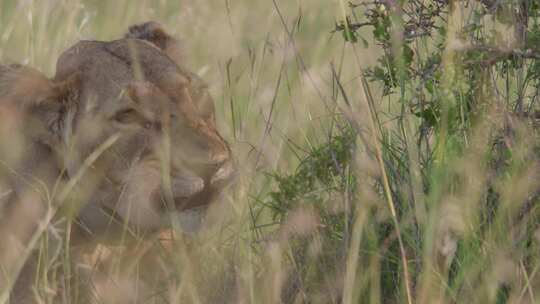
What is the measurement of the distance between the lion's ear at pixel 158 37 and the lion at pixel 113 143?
0.46 m

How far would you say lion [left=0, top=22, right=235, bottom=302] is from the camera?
3.64 m

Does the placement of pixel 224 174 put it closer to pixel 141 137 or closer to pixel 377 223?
pixel 141 137

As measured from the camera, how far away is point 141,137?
3682 mm

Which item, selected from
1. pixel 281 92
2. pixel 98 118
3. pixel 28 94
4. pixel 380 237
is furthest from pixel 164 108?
pixel 281 92

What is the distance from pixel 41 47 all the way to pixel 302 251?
3.12 m

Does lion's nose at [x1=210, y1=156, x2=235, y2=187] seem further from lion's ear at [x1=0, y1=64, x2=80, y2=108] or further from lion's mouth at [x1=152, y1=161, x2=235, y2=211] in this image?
lion's ear at [x1=0, y1=64, x2=80, y2=108]

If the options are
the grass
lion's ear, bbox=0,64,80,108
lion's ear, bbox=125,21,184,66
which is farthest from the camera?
lion's ear, bbox=125,21,184,66

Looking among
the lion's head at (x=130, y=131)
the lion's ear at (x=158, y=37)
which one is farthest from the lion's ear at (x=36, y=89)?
the lion's ear at (x=158, y=37)

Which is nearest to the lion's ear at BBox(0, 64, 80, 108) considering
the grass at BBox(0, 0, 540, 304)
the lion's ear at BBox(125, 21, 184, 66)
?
the grass at BBox(0, 0, 540, 304)

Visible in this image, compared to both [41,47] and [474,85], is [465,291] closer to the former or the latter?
[474,85]

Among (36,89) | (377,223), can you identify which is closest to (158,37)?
(36,89)

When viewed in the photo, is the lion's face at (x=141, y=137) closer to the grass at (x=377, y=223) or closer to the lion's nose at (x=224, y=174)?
the lion's nose at (x=224, y=174)

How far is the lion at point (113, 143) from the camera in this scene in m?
3.64

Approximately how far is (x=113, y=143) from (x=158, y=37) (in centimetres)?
85
